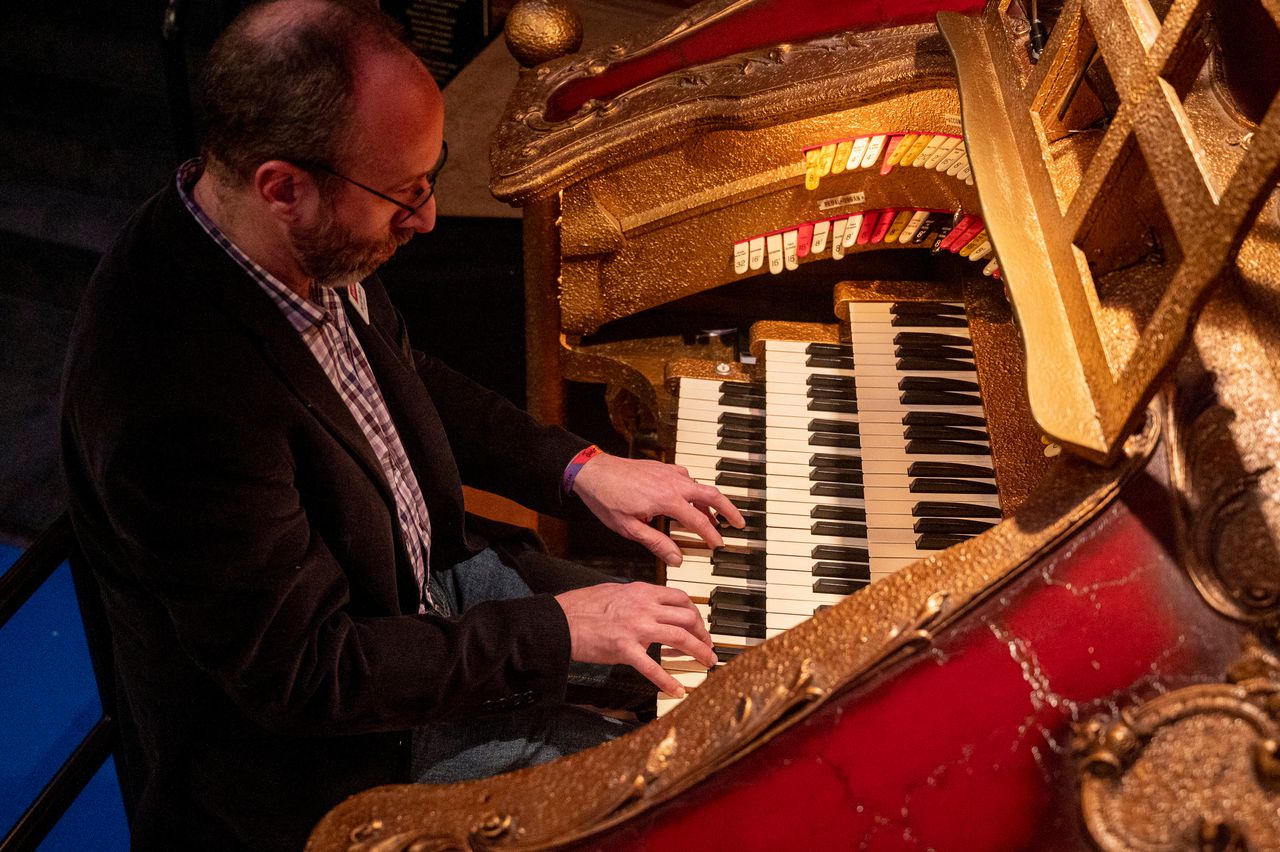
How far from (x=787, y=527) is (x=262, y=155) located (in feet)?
3.33

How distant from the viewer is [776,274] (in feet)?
7.27

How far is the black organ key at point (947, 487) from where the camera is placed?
1817mm

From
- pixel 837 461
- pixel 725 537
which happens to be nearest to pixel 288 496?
pixel 725 537

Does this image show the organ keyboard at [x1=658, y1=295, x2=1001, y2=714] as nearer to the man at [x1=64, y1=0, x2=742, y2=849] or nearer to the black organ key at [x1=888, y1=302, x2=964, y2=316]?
the black organ key at [x1=888, y1=302, x2=964, y2=316]

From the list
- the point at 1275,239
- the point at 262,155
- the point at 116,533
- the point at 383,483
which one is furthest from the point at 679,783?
the point at 1275,239

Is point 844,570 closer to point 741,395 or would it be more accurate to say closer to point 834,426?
point 834,426

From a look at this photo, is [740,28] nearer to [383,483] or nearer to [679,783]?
[383,483]

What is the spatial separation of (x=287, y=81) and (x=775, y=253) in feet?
3.48

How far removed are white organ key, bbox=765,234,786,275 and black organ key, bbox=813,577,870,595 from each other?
2.30 ft

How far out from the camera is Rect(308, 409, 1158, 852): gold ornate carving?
3.67 ft

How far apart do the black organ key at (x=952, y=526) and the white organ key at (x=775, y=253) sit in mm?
632

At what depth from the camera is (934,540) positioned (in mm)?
1753

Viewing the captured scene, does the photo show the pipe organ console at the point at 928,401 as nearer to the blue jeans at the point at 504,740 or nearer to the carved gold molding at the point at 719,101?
the carved gold molding at the point at 719,101

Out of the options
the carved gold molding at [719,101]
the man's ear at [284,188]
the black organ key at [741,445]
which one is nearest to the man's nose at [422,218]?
the man's ear at [284,188]
